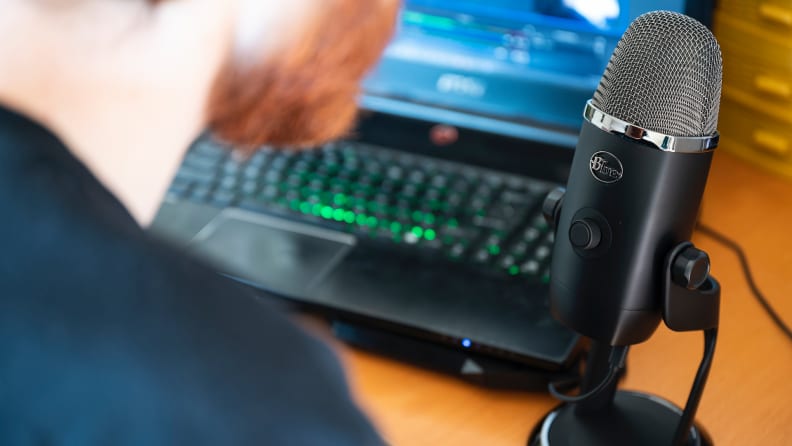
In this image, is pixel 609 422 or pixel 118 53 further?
pixel 609 422

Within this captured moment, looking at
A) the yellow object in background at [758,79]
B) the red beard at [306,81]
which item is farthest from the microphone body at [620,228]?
the yellow object in background at [758,79]

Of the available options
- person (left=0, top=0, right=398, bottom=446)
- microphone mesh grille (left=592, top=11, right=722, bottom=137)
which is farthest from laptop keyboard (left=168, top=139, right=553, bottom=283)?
person (left=0, top=0, right=398, bottom=446)

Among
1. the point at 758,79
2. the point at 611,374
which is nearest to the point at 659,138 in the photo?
the point at 611,374

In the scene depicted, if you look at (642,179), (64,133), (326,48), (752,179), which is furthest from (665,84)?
(752,179)

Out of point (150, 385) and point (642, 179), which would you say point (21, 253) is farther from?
point (642, 179)

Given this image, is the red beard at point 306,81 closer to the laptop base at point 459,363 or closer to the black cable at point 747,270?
the laptop base at point 459,363

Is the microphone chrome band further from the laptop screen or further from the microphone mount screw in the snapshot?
the laptop screen

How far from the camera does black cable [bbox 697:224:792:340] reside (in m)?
0.65

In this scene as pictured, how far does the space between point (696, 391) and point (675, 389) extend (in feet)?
0.27

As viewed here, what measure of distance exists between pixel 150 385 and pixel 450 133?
59cm

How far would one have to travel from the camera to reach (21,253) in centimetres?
22

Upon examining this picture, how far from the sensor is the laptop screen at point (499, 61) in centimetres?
72

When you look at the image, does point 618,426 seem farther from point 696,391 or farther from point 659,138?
point 659,138

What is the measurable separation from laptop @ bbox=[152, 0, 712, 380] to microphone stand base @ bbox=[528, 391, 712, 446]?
0.04 m
